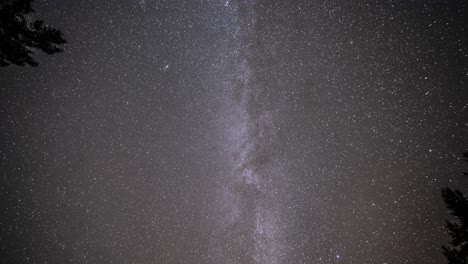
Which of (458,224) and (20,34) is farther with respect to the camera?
(458,224)

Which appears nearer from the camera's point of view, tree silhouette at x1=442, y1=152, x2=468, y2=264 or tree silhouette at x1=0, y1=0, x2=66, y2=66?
tree silhouette at x1=0, y1=0, x2=66, y2=66

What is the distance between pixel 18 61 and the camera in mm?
2588

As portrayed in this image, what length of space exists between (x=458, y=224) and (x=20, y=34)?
23.7 feet

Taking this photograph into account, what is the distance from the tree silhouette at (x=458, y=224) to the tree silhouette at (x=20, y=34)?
20.8ft

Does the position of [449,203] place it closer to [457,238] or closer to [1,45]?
[457,238]

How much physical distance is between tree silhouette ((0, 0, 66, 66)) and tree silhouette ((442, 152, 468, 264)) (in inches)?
250

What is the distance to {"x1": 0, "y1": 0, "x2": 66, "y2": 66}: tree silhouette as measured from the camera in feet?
7.79

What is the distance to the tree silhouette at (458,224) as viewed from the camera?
14.4ft

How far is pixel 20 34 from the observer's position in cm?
250

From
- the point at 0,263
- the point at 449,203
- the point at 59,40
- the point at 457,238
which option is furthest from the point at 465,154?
the point at 0,263

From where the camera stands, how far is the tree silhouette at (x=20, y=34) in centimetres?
237

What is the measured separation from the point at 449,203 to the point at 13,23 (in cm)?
670

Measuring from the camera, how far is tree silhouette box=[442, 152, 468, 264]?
173 inches

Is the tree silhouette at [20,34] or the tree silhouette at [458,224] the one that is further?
the tree silhouette at [458,224]
